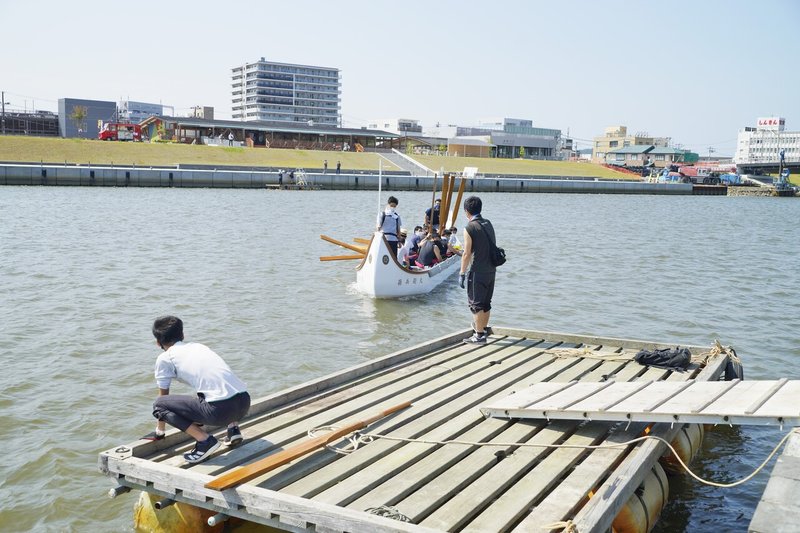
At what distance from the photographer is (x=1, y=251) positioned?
79.2 feet

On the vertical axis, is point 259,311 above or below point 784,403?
below

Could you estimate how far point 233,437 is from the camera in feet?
21.2

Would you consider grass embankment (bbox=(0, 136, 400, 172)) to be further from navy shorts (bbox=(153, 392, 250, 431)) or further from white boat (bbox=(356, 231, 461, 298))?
navy shorts (bbox=(153, 392, 250, 431))

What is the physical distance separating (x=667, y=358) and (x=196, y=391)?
6662 millimetres

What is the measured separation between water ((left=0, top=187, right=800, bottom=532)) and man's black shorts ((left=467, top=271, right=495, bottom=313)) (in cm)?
318

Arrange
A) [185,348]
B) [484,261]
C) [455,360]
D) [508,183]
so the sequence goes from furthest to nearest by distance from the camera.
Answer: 1. [508,183]
2. [484,261]
3. [455,360]
4. [185,348]

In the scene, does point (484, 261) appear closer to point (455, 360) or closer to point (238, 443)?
point (455, 360)

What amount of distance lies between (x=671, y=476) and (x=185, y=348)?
6.18 m

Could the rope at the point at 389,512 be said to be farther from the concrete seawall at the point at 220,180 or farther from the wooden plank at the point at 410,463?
the concrete seawall at the point at 220,180

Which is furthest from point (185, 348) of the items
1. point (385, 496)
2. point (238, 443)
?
point (385, 496)

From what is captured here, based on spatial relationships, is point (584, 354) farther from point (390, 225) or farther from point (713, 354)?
point (390, 225)

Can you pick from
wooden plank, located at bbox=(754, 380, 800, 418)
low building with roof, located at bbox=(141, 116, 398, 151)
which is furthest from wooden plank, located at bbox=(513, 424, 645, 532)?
low building with roof, located at bbox=(141, 116, 398, 151)

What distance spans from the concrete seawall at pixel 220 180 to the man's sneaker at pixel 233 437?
58601 millimetres

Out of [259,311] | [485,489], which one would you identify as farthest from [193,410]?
[259,311]
